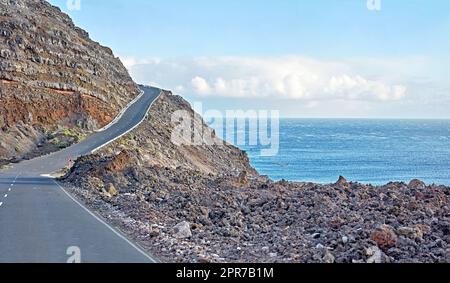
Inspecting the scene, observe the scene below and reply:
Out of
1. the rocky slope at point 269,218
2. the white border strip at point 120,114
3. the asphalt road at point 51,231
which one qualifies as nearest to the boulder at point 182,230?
the rocky slope at point 269,218

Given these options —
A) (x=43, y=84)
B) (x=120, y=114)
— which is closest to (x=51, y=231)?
(x=43, y=84)

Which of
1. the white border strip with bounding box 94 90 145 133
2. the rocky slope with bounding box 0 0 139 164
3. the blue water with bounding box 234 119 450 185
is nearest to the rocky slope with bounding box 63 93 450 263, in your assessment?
the rocky slope with bounding box 0 0 139 164

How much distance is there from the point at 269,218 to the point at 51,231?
5.66m

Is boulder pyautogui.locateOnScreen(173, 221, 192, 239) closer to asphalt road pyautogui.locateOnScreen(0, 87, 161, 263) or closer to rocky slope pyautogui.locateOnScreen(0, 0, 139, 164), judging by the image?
asphalt road pyautogui.locateOnScreen(0, 87, 161, 263)

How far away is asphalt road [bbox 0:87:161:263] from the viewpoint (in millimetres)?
12172

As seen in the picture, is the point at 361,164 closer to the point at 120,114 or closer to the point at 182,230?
the point at 120,114

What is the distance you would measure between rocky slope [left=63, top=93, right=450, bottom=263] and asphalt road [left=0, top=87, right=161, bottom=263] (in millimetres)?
664

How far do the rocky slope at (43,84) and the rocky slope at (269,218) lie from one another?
2650 cm

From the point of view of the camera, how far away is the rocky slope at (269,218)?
12.3 metres

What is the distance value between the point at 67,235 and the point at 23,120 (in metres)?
42.6

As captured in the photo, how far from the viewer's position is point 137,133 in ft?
186

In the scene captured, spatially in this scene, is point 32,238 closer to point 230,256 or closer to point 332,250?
point 230,256

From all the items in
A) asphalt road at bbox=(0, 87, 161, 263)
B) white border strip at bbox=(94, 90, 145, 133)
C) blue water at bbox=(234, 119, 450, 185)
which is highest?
white border strip at bbox=(94, 90, 145, 133)
